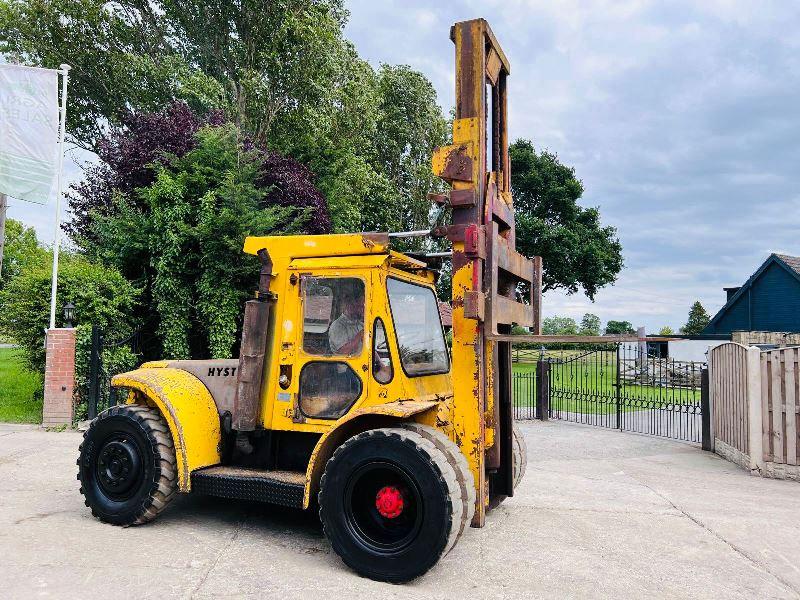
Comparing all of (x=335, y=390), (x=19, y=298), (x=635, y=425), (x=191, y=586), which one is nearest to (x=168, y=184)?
(x=19, y=298)

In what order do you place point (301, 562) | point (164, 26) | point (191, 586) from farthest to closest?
point (164, 26) < point (301, 562) < point (191, 586)

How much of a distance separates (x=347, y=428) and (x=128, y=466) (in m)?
2.16

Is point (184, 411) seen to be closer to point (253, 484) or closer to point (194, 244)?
point (253, 484)

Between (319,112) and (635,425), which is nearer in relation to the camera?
(635,425)

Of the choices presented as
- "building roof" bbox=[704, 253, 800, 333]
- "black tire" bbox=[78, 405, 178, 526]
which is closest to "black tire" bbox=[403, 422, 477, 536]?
"black tire" bbox=[78, 405, 178, 526]

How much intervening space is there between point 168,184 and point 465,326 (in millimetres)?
10690

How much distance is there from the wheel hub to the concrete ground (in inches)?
14.9

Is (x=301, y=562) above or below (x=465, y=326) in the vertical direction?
below

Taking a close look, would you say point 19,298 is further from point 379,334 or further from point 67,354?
point 379,334

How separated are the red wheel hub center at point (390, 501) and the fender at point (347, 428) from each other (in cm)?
51

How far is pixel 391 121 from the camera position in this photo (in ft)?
95.9

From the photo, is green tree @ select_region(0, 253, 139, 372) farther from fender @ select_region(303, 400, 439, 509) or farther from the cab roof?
fender @ select_region(303, 400, 439, 509)

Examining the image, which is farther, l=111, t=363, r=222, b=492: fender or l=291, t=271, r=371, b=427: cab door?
l=111, t=363, r=222, b=492: fender

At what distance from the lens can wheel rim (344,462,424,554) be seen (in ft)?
14.3
